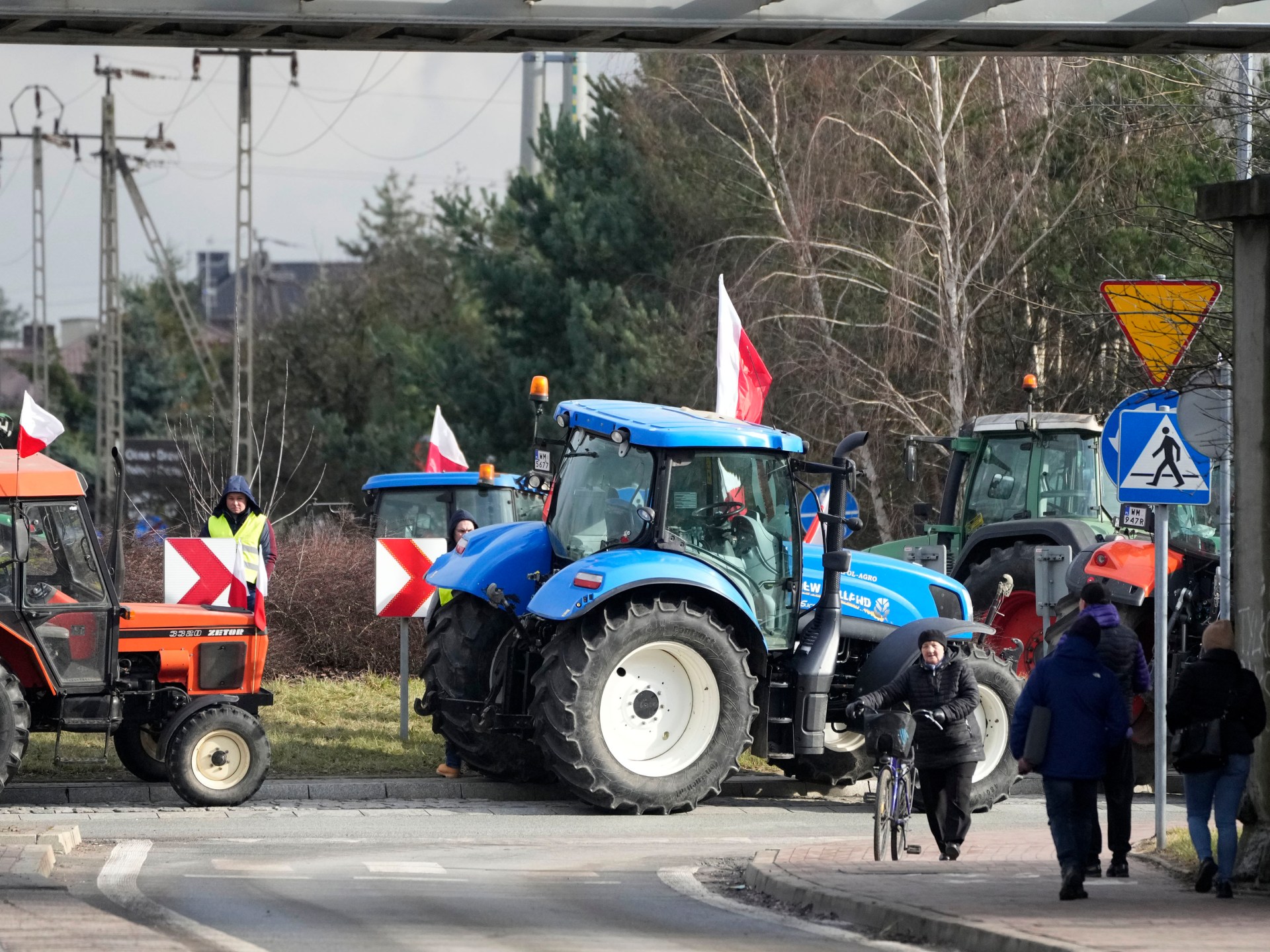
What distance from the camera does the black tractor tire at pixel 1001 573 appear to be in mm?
16734

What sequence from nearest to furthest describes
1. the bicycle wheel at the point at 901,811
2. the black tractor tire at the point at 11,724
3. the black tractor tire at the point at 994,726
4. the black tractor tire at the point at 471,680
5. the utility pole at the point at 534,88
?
1. the bicycle wheel at the point at 901,811
2. the black tractor tire at the point at 11,724
3. the black tractor tire at the point at 994,726
4. the black tractor tire at the point at 471,680
5. the utility pole at the point at 534,88

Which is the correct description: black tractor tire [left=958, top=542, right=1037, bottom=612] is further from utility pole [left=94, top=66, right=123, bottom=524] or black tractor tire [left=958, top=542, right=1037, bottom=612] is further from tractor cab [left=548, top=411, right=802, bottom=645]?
utility pole [left=94, top=66, right=123, bottom=524]

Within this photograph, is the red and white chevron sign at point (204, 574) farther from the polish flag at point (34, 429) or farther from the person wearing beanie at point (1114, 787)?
the person wearing beanie at point (1114, 787)

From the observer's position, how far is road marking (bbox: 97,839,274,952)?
8.38 meters

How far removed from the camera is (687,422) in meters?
13.5

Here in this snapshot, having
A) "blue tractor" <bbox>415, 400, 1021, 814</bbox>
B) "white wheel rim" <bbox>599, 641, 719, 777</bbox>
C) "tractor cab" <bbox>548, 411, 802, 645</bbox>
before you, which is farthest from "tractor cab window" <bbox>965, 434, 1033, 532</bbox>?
"white wheel rim" <bbox>599, 641, 719, 777</bbox>

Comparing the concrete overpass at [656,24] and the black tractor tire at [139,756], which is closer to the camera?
the concrete overpass at [656,24]

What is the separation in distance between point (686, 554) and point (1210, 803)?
4497 millimetres

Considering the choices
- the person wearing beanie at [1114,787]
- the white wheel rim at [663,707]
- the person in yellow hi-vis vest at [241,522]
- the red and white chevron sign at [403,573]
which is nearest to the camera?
the person wearing beanie at [1114,787]

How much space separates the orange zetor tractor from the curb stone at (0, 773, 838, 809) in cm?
44

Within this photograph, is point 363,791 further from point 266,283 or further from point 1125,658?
point 266,283

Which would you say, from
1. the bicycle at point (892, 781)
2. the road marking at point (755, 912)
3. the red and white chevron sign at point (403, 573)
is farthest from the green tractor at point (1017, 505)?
the road marking at point (755, 912)

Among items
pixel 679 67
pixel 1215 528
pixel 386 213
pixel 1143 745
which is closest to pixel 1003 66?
pixel 679 67

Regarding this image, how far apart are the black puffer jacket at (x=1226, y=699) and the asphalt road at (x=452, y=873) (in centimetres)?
209
